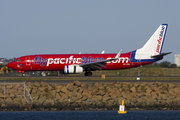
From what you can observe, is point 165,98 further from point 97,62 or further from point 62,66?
point 62,66

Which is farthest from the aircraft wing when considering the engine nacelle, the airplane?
the engine nacelle

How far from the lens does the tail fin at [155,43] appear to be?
47.8m

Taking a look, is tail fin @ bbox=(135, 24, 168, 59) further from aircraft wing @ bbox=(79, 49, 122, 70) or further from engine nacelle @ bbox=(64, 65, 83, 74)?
engine nacelle @ bbox=(64, 65, 83, 74)

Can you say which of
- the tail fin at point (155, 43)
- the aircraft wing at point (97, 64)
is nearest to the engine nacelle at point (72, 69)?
the aircraft wing at point (97, 64)

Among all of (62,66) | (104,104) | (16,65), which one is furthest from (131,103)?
(16,65)

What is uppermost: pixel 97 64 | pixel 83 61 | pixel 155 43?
pixel 155 43

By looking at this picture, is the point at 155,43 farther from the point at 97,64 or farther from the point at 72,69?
the point at 72,69

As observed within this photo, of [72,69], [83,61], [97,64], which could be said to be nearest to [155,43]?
[97,64]

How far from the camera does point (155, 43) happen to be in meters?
48.4

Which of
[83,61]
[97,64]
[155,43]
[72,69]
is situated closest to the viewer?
[72,69]

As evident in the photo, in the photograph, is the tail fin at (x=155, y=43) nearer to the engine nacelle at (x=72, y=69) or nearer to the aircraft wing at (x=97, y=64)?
the aircraft wing at (x=97, y=64)

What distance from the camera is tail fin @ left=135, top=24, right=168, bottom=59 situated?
A: 47.8 m

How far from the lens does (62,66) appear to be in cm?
4631

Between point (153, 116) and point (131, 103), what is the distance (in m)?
3.87
